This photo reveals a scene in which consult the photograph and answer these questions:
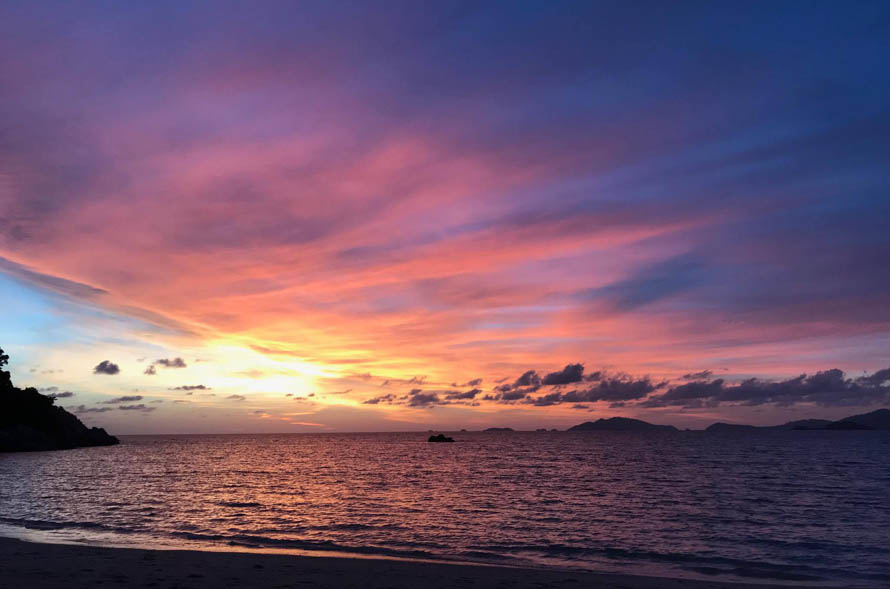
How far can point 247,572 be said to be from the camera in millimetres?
21125

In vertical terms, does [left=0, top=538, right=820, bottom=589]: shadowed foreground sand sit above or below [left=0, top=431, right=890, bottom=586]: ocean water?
above

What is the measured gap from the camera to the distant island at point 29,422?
466ft

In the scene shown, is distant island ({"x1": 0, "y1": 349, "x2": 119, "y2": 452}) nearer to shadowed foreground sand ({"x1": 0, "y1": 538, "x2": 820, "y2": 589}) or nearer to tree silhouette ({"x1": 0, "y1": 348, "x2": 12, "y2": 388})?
tree silhouette ({"x1": 0, "y1": 348, "x2": 12, "y2": 388})

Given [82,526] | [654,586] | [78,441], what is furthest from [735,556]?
[78,441]

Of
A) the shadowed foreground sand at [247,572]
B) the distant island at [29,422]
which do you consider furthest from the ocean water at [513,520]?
the distant island at [29,422]

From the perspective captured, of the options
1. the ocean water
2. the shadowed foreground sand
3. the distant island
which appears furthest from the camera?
the distant island

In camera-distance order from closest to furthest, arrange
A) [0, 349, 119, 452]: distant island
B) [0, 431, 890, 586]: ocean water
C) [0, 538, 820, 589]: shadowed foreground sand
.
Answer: [0, 538, 820, 589]: shadowed foreground sand < [0, 431, 890, 586]: ocean water < [0, 349, 119, 452]: distant island

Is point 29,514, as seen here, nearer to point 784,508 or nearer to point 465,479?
point 465,479

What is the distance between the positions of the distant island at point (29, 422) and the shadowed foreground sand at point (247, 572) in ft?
479

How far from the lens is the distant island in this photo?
5595 inches

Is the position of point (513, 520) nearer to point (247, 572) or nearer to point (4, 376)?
point (247, 572)

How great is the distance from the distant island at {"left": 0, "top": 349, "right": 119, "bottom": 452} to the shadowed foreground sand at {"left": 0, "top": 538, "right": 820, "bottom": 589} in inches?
5749

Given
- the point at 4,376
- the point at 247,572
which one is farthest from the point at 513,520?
the point at 4,376

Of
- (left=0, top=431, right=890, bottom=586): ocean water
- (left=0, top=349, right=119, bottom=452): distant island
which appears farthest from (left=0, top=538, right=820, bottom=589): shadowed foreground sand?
(left=0, top=349, right=119, bottom=452): distant island
